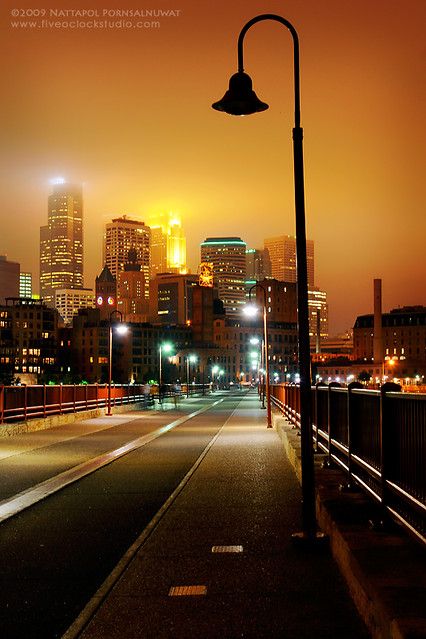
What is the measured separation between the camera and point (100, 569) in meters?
8.80

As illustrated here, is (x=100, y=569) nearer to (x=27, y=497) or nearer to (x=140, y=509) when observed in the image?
(x=140, y=509)

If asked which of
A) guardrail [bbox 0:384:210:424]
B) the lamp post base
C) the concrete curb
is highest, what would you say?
guardrail [bbox 0:384:210:424]

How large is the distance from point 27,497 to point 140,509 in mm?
2139

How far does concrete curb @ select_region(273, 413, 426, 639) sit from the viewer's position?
5375 mm

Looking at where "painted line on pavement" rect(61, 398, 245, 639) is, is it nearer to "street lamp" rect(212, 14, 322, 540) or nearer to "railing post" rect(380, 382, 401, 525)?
"street lamp" rect(212, 14, 322, 540)

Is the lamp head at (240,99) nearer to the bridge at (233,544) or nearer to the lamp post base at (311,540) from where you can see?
the bridge at (233,544)

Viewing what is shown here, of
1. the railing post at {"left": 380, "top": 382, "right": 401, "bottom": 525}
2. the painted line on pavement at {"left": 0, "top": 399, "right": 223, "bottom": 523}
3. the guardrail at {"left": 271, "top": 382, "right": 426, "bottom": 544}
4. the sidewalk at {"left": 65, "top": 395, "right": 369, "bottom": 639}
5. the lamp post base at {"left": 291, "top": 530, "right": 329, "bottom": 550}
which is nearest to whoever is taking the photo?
the sidewalk at {"left": 65, "top": 395, "right": 369, "bottom": 639}

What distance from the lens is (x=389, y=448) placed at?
880 cm

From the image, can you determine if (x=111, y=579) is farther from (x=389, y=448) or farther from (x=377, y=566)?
(x=389, y=448)

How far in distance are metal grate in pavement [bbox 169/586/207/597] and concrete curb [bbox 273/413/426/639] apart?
1262mm

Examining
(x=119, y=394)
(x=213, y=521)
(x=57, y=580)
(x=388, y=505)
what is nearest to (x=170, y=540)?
(x=213, y=521)

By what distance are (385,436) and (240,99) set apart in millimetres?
4400

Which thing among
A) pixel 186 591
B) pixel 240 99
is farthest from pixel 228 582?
pixel 240 99

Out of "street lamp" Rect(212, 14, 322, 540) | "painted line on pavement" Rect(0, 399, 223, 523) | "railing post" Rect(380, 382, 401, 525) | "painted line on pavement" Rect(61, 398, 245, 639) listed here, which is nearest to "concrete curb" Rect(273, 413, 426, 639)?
"railing post" Rect(380, 382, 401, 525)
